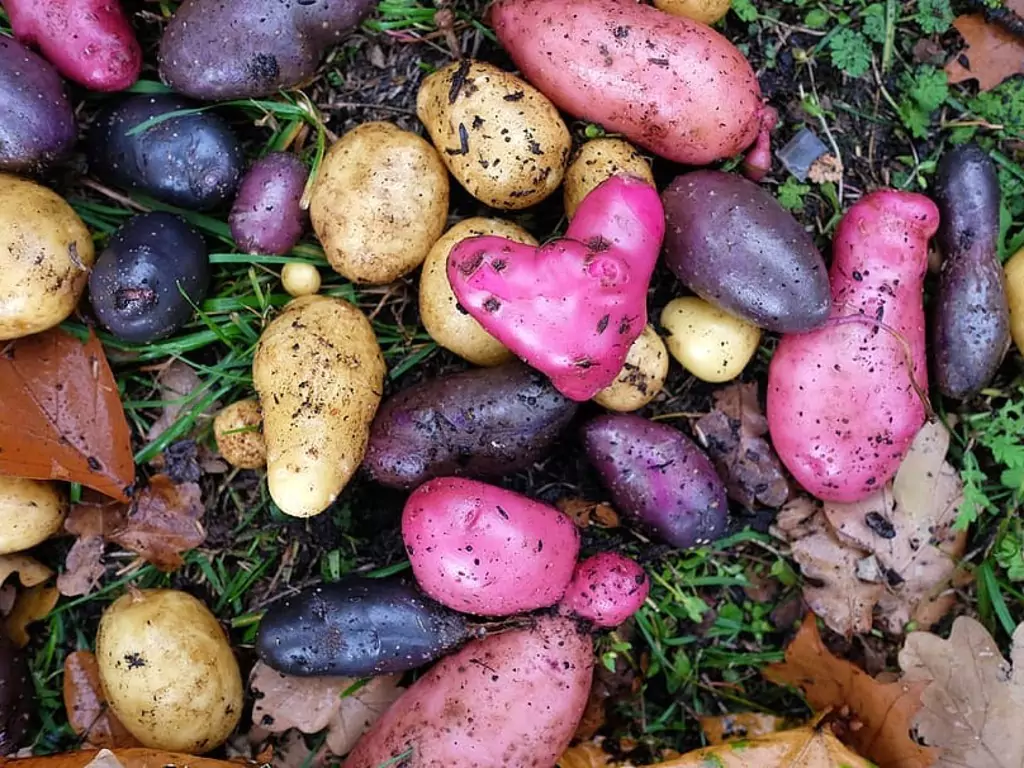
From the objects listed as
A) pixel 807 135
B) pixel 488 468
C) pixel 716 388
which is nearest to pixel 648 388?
pixel 716 388

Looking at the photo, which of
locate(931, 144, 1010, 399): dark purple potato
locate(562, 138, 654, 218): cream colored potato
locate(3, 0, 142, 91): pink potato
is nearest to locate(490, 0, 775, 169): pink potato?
locate(562, 138, 654, 218): cream colored potato

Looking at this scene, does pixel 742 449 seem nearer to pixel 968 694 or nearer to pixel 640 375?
pixel 640 375

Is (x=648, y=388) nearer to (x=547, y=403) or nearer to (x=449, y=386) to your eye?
(x=547, y=403)

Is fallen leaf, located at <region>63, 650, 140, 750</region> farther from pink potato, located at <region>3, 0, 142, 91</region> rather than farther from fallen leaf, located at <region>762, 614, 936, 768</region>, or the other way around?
fallen leaf, located at <region>762, 614, 936, 768</region>

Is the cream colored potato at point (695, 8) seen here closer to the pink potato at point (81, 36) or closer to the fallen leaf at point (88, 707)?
the pink potato at point (81, 36)

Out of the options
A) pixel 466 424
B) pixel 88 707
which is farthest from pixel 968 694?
pixel 88 707

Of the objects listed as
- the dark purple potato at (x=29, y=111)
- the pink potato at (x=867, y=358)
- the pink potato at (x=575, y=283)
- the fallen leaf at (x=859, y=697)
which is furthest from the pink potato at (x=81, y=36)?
the fallen leaf at (x=859, y=697)
